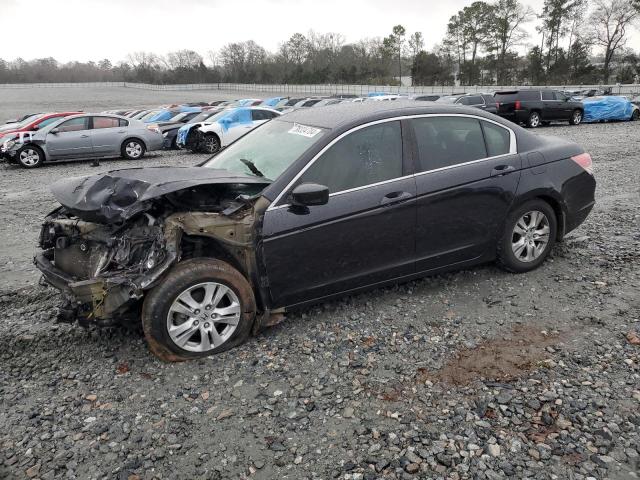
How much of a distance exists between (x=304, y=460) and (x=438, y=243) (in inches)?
88.0

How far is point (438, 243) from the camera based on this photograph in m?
4.17

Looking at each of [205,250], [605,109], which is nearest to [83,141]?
[205,250]

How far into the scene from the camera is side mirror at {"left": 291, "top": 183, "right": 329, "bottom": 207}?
3430mm

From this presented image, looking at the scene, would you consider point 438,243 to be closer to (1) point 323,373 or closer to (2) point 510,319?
(2) point 510,319

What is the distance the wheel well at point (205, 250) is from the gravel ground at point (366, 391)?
25.5 inches

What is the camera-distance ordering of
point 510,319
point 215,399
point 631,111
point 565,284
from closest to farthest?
point 215,399 → point 510,319 → point 565,284 → point 631,111

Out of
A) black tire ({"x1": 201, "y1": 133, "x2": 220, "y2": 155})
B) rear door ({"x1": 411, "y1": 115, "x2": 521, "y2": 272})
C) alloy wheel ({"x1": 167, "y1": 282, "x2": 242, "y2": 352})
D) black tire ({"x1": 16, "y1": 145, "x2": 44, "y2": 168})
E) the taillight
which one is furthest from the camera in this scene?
black tire ({"x1": 201, "y1": 133, "x2": 220, "y2": 155})

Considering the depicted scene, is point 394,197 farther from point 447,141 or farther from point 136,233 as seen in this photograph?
point 136,233

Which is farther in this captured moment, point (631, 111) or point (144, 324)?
point (631, 111)

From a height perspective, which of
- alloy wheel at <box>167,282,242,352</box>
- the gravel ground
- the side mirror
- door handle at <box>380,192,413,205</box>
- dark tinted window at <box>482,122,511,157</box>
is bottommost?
the gravel ground

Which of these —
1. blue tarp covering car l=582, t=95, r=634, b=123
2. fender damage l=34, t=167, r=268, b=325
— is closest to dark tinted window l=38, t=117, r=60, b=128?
fender damage l=34, t=167, r=268, b=325

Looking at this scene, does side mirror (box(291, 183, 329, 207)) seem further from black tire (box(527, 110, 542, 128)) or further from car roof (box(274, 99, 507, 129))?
black tire (box(527, 110, 542, 128))

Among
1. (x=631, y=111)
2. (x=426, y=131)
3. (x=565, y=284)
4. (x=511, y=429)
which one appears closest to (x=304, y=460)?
(x=511, y=429)

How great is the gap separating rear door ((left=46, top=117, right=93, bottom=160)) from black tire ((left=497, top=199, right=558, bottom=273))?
12.9m
